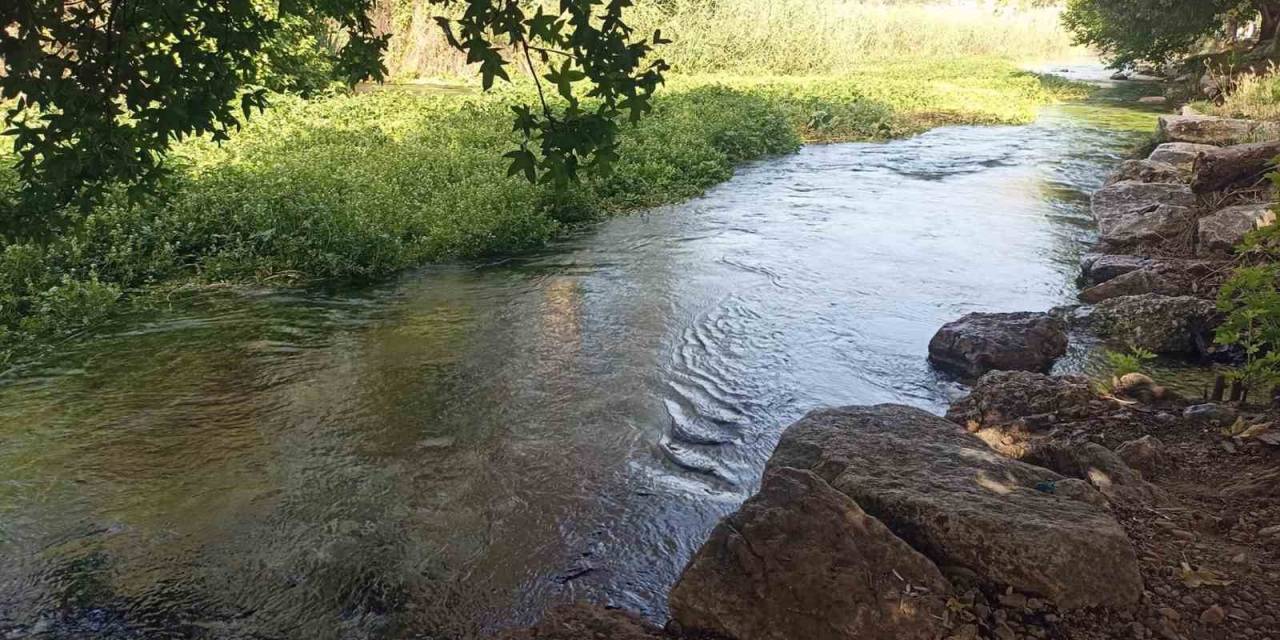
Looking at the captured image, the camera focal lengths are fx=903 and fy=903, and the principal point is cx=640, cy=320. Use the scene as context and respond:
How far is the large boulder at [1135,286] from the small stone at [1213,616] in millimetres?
6216

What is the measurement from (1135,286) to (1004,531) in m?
6.59

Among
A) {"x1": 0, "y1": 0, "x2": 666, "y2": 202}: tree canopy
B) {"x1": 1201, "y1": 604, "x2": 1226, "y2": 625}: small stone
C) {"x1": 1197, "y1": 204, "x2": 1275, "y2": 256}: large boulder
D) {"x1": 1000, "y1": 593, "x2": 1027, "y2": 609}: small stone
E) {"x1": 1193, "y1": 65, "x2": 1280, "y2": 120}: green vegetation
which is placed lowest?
{"x1": 1201, "y1": 604, "x2": 1226, "y2": 625}: small stone

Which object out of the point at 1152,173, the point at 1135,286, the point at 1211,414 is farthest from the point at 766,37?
the point at 1211,414

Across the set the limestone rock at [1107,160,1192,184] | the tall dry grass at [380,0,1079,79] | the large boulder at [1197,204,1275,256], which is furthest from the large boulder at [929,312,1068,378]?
the tall dry grass at [380,0,1079,79]

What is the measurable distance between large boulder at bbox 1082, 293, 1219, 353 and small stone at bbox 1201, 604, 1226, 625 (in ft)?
15.1

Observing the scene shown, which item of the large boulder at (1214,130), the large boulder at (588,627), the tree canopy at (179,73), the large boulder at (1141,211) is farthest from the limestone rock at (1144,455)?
the large boulder at (1214,130)

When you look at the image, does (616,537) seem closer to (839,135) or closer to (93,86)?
(93,86)

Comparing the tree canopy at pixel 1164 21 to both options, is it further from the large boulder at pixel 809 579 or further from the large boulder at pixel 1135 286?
the large boulder at pixel 809 579

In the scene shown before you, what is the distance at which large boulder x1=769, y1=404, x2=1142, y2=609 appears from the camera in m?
3.65

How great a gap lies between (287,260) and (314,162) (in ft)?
8.69

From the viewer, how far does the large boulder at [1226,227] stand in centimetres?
956

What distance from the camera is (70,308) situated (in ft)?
27.1

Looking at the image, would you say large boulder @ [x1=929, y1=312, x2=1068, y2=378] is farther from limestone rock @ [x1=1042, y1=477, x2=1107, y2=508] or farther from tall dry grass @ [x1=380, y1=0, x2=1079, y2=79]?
tall dry grass @ [x1=380, y1=0, x2=1079, y2=79]

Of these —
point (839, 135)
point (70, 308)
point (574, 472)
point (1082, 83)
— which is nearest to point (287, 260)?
point (70, 308)
